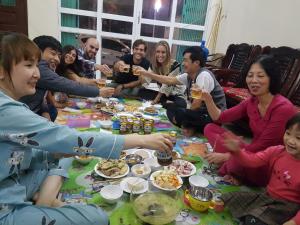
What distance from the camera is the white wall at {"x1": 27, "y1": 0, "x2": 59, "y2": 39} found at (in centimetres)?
463

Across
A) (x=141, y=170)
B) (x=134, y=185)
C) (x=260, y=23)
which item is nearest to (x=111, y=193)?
(x=134, y=185)

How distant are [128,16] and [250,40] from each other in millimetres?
2598

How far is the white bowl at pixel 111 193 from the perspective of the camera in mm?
1386

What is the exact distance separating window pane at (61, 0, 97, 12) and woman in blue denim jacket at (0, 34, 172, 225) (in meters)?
4.36

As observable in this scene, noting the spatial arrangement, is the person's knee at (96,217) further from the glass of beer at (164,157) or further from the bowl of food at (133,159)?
the bowl of food at (133,159)

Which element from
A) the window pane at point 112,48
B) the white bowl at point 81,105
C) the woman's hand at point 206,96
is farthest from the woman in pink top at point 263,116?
the window pane at point 112,48

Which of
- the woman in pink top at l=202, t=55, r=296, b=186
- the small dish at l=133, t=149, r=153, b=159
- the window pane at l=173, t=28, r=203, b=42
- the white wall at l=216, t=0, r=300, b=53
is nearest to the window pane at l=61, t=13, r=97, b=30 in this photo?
the window pane at l=173, t=28, r=203, b=42

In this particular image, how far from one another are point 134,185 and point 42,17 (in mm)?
4488

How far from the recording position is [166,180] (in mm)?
1523

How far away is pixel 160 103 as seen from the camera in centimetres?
342

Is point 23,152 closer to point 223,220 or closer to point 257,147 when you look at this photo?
point 223,220

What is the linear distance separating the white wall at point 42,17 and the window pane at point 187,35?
265 centimetres

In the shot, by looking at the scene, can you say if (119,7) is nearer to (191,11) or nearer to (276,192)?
(191,11)

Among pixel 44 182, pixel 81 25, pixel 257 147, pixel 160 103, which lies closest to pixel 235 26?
pixel 160 103
